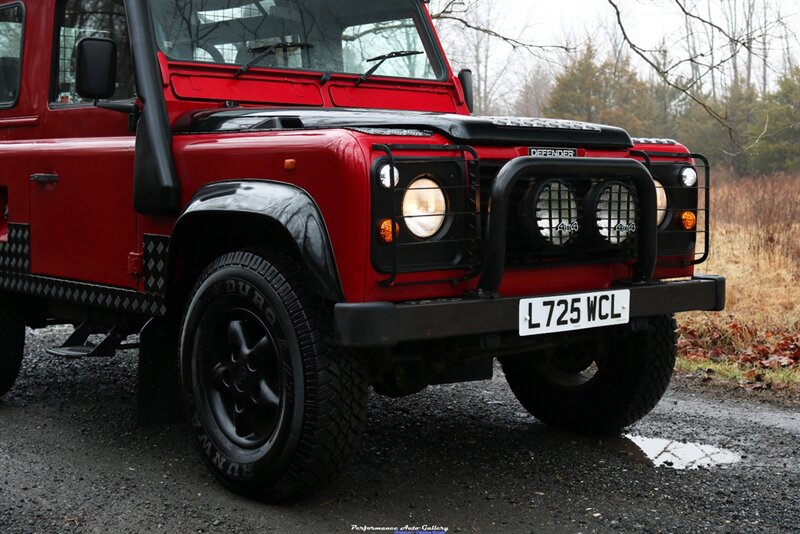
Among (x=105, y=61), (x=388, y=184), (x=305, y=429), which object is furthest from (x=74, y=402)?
(x=388, y=184)

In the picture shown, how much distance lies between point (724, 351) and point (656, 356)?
2.92 m

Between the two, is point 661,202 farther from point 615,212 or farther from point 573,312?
point 573,312

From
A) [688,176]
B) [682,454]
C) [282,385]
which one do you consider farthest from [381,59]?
[682,454]

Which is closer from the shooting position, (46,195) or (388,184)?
(388,184)

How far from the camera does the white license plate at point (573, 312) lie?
3.09m

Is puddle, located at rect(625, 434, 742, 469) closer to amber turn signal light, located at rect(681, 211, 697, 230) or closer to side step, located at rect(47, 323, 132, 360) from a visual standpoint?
amber turn signal light, located at rect(681, 211, 697, 230)

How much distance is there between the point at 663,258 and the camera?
3.63 m

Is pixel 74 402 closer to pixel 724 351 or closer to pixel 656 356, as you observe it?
pixel 656 356

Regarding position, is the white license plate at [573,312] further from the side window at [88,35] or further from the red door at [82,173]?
the side window at [88,35]

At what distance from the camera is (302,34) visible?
4.25 meters

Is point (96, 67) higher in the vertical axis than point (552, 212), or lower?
higher

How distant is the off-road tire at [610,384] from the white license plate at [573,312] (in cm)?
33

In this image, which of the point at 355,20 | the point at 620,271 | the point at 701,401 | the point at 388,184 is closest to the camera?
the point at 388,184

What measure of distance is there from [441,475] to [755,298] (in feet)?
16.5
